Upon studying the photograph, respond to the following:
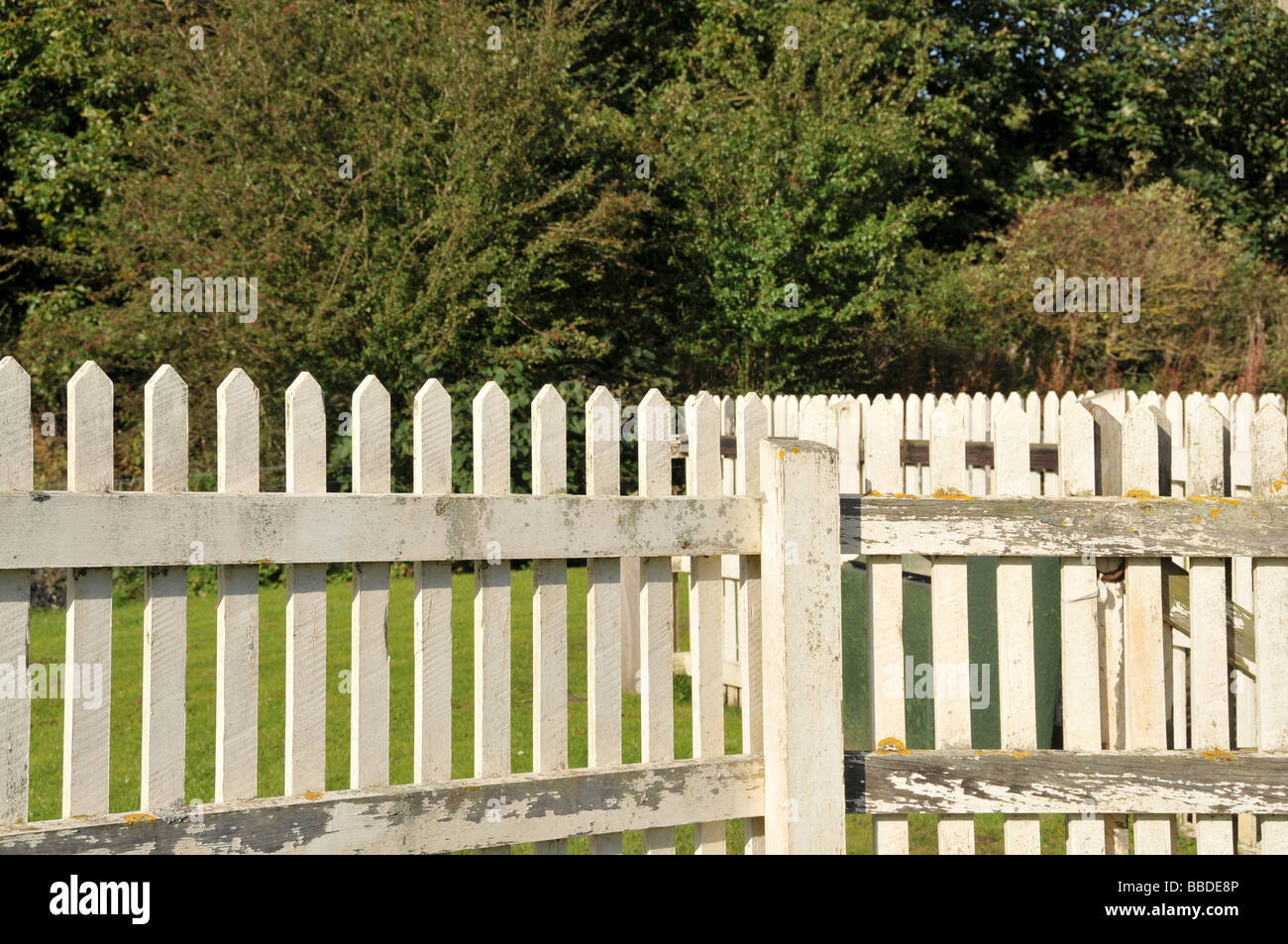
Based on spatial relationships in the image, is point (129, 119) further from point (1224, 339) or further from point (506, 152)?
point (1224, 339)

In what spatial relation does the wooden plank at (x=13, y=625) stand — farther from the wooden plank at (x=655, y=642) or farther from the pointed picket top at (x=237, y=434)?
the wooden plank at (x=655, y=642)

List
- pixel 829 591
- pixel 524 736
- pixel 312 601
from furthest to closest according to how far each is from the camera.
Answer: pixel 524 736 < pixel 829 591 < pixel 312 601

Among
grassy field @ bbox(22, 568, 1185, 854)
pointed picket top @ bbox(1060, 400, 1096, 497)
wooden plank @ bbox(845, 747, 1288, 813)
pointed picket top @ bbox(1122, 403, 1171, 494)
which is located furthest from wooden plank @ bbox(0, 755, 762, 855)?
grassy field @ bbox(22, 568, 1185, 854)

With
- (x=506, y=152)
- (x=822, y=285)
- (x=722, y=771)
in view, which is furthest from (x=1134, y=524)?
(x=822, y=285)

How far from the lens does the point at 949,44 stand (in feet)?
72.6

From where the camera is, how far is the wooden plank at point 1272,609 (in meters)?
3.57

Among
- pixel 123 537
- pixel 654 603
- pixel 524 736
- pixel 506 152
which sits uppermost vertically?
pixel 506 152

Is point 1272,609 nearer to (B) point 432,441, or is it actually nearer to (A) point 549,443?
(A) point 549,443

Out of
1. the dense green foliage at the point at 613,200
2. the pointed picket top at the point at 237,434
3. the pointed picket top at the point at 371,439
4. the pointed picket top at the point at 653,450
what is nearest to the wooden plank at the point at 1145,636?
the pointed picket top at the point at 653,450

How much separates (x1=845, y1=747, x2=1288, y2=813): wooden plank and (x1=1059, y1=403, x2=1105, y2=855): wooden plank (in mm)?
99

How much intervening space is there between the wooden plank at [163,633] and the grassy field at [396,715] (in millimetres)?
2173

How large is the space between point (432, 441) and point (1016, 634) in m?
1.75

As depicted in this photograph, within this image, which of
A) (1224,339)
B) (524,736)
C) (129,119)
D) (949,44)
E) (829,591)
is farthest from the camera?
(949,44)

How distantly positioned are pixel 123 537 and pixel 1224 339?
20602 millimetres
